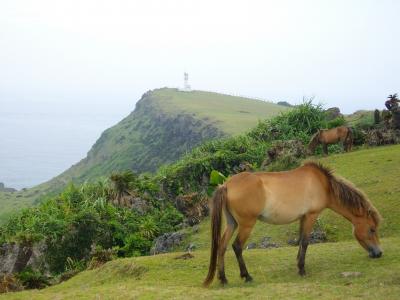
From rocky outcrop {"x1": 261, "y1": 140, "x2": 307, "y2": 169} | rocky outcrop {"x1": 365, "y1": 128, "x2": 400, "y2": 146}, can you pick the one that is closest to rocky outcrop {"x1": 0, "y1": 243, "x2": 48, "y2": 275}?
rocky outcrop {"x1": 261, "y1": 140, "x2": 307, "y2": 169}

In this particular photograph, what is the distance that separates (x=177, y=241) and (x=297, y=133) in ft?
41.3

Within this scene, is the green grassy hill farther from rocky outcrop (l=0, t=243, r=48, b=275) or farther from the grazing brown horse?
the grazing brown horse

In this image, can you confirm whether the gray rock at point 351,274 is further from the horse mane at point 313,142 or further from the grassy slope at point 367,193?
the horse mane at point 313,142

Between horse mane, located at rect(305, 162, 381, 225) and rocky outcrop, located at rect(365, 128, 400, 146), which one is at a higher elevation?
rocky outcrop, located at rect(365, 128, 400, 146)

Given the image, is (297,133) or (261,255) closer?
(261,255)

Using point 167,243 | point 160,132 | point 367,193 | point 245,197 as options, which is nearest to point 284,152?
point 367,193

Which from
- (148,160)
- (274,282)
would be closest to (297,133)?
(274,282)

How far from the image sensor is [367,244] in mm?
9719

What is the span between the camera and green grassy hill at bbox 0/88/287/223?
75.0 metres

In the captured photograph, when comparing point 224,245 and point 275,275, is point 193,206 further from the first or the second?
point 224,245

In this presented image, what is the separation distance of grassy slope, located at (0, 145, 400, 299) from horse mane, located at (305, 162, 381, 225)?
3.00 feet

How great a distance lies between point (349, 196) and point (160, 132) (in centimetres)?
7959

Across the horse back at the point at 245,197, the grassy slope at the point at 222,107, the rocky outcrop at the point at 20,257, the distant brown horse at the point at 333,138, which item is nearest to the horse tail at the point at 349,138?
the distant brown horse at the point at 333,138

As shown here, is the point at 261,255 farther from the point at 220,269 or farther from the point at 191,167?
the point at 191,167
